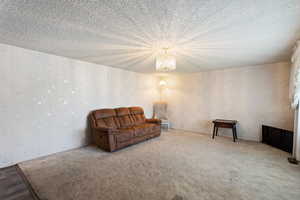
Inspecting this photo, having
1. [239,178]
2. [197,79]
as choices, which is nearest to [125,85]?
[197,79]

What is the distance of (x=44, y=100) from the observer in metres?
2.97

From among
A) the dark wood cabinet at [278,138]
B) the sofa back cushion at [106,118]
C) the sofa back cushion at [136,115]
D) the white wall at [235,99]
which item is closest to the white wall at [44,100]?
the sofa back cushion at [106,118]

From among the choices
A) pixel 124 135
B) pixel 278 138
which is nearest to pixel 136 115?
pixel 124 135

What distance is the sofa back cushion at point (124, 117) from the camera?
4.23 meters

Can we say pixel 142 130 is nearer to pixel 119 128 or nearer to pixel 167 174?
pixel 119 128

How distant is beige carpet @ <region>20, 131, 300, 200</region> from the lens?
1.80 meters

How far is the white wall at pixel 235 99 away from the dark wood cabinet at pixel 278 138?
0.21 m

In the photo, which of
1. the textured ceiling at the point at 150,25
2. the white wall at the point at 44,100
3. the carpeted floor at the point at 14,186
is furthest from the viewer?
the white wall at the point at 44,100

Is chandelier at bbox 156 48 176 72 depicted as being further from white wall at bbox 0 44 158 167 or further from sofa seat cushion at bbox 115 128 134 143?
white wall at bbox 0 44 158 167

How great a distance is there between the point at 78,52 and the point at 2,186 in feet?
8.51

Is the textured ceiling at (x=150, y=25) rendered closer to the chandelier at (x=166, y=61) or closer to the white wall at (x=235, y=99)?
the chandelier at (x=166, y=61)

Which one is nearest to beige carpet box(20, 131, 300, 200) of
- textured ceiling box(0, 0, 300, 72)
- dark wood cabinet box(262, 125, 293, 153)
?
dark wood cabinet box(262, 125, 293, 153)

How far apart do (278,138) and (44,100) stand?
578cm

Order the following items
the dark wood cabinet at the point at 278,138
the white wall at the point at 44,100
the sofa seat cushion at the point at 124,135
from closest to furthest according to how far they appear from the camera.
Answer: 1. the white wall at the point at 44,100
2. the dark wood cabinet at the point at 278,138
3. the sofa seat cushion at the point at 124,135
